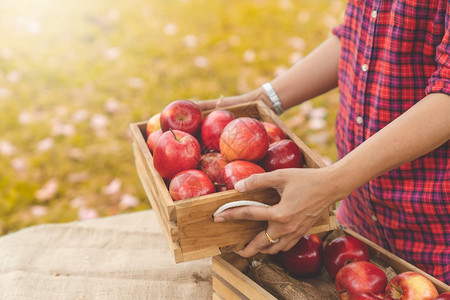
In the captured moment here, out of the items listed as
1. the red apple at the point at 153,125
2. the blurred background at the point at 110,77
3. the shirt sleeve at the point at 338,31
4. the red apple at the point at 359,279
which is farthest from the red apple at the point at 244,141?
the blurred background at the point at 110,77

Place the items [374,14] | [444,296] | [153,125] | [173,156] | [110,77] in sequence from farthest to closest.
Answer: [110,77] < [153,125] < [374,14] < [173,156] < [444,296]

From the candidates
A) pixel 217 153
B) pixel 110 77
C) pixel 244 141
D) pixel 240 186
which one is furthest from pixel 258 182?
pixel 110 77

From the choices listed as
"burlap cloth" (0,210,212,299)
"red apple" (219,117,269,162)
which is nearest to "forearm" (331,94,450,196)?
"red apple" (219,117,269,162)

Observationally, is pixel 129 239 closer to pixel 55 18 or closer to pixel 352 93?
pixel 352 93

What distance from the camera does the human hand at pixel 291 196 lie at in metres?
1.43

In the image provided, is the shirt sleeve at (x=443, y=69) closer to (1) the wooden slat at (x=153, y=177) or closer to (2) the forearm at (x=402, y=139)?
(2) the forearm at (x=402, y=139)

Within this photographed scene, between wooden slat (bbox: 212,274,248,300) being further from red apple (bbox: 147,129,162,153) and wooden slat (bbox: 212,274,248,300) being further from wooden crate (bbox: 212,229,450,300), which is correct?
red apple (bbox: 147,129,162,153)

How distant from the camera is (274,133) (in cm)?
175

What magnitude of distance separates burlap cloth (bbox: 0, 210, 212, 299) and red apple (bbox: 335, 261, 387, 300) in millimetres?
518

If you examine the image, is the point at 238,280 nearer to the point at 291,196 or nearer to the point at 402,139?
the point at 291,196

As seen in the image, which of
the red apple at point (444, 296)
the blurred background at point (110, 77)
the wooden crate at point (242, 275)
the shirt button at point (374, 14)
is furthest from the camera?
the blurred background at point (110, 77)

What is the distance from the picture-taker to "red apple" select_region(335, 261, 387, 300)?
5.10 ft

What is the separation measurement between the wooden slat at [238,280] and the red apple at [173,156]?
314 mm

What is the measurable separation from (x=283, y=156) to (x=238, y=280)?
401 mm
